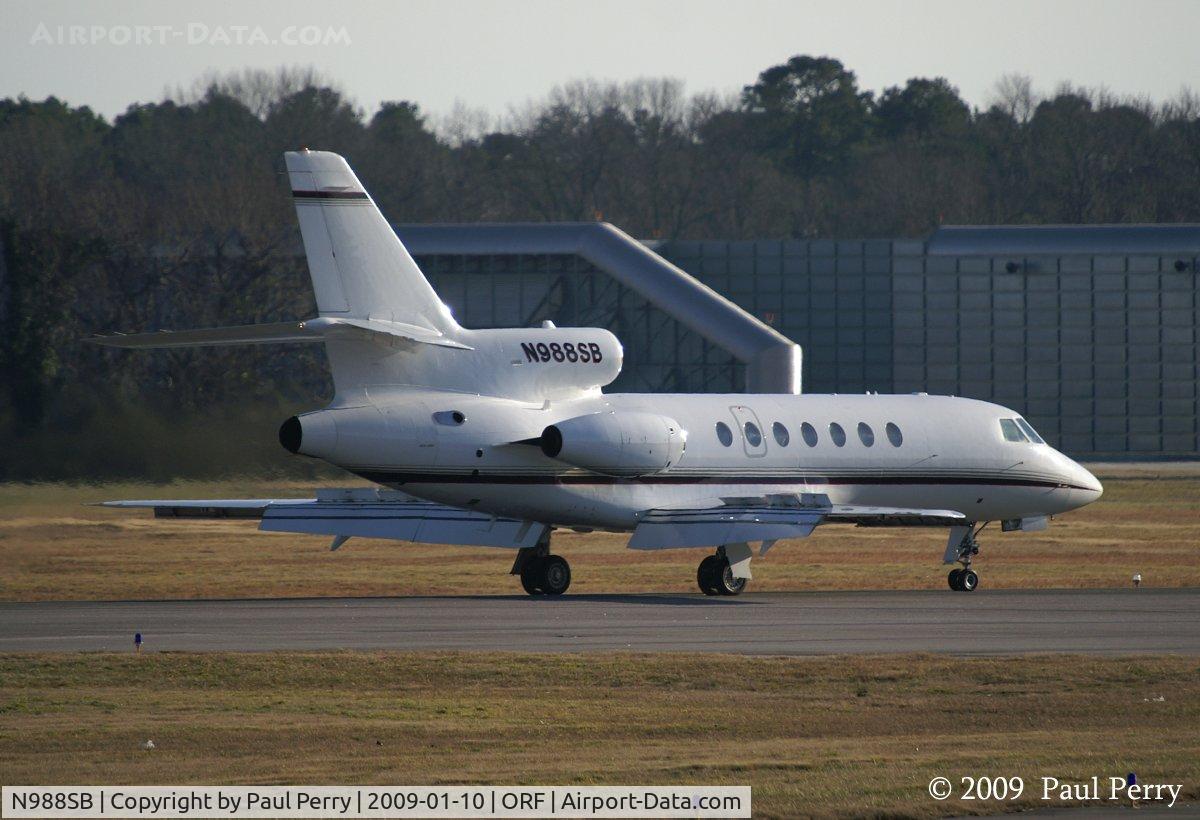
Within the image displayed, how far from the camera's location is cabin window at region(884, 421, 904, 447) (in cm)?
3494

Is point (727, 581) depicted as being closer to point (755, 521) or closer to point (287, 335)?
point (755, 521)

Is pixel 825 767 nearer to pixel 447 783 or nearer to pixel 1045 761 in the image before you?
pixel 1045 761

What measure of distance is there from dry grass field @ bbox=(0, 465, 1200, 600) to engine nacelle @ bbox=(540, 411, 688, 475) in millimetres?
4012

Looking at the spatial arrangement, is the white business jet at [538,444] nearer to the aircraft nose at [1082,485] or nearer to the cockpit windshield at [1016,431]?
the cockpit windshield at [1016,431]

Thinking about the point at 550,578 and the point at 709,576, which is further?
the point at 709,576

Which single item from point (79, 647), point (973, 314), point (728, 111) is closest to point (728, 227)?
point (728, 111)

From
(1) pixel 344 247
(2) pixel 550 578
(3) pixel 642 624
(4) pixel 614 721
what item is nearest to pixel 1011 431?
(2) pixel 550 578

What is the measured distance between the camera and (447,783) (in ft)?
46.6

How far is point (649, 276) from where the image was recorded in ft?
232

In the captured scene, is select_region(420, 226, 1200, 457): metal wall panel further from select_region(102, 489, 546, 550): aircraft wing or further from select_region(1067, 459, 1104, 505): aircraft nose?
select_region(102, 489, 546, 550): aircraft wing

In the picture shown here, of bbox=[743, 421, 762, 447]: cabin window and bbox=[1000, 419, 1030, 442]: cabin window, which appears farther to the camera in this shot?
bbox=[1000, 419, 1030, 442]: cabin window

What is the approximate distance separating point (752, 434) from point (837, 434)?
1.94m

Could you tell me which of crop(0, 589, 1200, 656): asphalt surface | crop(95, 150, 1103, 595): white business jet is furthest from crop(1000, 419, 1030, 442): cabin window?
crop(0, 589, 1200, 656): asphalt surface

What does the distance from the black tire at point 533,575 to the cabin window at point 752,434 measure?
4.24m
